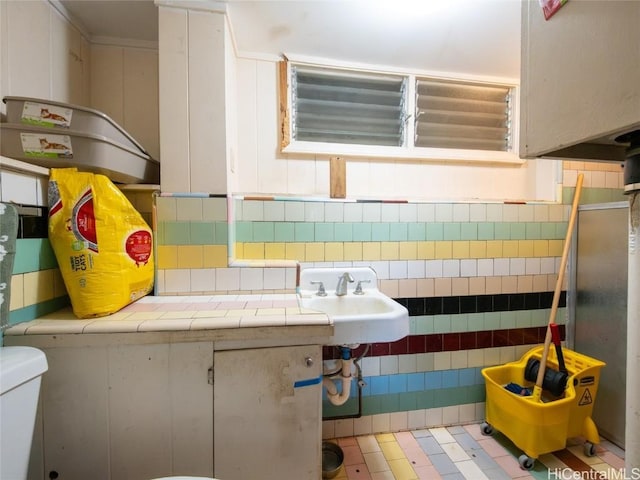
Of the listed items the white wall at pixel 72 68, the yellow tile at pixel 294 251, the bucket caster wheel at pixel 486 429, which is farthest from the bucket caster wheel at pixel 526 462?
the white wall at pixel 72 68

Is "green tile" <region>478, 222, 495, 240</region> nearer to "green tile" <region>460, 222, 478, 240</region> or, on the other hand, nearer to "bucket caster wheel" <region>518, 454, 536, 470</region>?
"green tile" <region>460, 222, 478, 240</region>

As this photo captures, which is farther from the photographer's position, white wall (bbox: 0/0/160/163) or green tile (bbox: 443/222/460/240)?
green tile (bbox: 443/222/460/240)

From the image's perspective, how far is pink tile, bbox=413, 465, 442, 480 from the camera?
4.22ft

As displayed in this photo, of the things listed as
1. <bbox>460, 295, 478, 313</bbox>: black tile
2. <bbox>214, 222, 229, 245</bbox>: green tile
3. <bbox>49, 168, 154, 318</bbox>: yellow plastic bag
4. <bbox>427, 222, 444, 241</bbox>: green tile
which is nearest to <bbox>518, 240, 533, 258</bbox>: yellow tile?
<bbox>460, 295, 478, 313</bbox>: black tile

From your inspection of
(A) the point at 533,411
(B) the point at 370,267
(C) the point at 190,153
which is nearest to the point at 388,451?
(A) the point at 533,411

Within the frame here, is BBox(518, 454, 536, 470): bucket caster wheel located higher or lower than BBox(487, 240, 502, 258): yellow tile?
lower

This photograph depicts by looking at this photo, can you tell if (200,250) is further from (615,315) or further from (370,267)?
(615,315)

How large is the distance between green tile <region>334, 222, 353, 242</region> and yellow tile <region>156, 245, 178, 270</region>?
786mm

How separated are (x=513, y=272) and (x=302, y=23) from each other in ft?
5.87

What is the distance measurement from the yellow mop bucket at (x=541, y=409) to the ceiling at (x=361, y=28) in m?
1.74

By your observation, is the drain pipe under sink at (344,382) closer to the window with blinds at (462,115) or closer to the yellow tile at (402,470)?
the yellow tile at (402,470)

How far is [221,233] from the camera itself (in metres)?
1.30

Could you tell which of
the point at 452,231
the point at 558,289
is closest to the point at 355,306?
the point at 452,231

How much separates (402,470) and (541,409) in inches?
28.2
